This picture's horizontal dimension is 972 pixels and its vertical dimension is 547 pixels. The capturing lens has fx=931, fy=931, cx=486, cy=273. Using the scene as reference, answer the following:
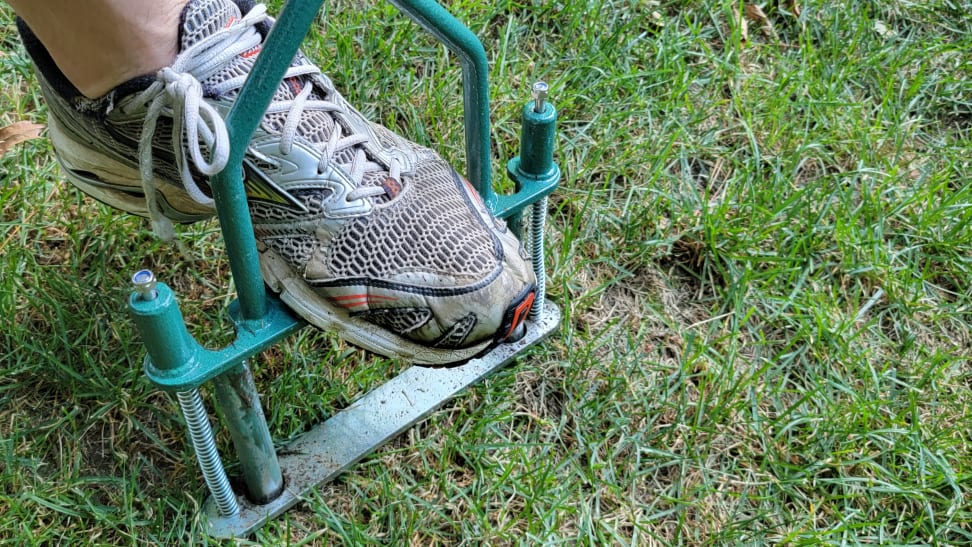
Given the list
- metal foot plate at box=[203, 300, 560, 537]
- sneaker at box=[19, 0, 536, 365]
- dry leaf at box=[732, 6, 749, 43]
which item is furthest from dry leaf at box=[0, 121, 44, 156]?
dry leaf at box=[732, 6, 749, 43]

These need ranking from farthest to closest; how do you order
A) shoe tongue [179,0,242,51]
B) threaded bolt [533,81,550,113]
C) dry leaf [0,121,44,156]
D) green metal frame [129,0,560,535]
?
dry leaf [0,121,44,156], threaded bolt [533,81,550,113], shoe tongue [179,0,242,51], green metal frame [129,0,560,535]

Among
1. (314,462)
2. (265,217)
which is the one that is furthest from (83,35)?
(314,462)

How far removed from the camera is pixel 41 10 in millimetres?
1021

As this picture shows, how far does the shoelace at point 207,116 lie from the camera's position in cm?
98

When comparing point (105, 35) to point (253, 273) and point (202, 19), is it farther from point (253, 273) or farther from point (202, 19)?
point (253, 273)

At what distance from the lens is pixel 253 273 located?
3.42 feet

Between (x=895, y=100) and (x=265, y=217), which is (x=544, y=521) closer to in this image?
(x=265, y=217)

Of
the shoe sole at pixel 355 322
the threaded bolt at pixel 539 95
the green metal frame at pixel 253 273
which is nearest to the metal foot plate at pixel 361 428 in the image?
the green metal frame at pixel 253 273

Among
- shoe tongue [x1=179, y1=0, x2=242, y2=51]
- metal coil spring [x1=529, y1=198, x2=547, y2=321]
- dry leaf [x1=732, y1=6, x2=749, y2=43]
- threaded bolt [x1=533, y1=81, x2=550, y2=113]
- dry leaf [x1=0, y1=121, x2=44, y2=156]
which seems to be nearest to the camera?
shoe tongue [x1=179, y1=0, x2=242, y2=51]

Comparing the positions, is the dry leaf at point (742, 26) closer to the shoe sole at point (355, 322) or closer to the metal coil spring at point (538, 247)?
the metal coil spring at point (538, 247)

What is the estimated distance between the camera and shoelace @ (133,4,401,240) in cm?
98

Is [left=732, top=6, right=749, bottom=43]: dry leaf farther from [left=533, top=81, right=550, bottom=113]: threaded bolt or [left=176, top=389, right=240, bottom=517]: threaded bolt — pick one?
[left=176, top=389, right=240, bottom=517]: threaded bolt

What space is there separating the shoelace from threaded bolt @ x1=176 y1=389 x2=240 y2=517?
0.21m

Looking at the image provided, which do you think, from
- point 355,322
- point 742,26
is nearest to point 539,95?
point 355,322
